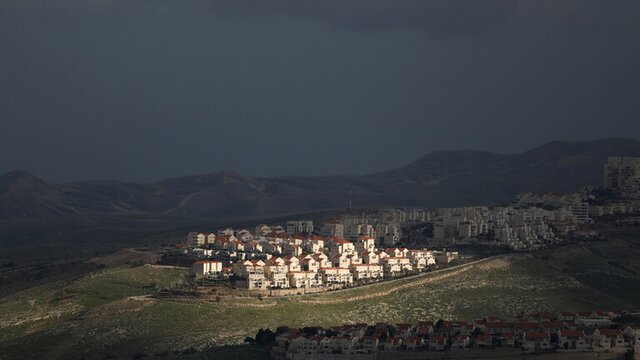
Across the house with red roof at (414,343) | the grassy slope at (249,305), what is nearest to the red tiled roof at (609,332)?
the house with red roof at (414,343)

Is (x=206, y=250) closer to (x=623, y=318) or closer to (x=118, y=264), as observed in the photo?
Result: (x=118, y=264)

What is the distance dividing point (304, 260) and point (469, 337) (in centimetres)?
2458

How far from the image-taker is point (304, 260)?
86688mm

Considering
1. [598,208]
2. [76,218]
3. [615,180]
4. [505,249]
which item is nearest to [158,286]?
[505,249]

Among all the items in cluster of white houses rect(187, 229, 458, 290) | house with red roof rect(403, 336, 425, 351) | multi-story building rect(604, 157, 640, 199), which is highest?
multi-story building rect(604, 157, 640, 199)

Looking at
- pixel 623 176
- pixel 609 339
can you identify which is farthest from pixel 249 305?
pixel 623 176

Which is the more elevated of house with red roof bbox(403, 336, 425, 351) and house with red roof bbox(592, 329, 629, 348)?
house with red roof bbox(592, 329, 629, 348)

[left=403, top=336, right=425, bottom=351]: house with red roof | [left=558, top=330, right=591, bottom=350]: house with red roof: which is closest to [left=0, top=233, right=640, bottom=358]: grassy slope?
[left=403, top=336, right=425, bottom=351]: house with red roof

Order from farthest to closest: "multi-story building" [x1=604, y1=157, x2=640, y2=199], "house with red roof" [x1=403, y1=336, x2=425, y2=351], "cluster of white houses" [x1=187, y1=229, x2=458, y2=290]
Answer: "multi-story building" [x1=604, y1=157, x2=640, y2=199] → "cluster of white houses" [x1=187, y1=229, x2=458, y2=290] → "house with red roof" [x1=403, y1=336, x2=425, y2=351]

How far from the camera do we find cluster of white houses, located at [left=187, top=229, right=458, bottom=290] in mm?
82500

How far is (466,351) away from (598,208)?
49.1m

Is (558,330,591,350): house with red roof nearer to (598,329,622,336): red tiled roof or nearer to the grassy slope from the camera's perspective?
(598,329,622,336): red tiled roof

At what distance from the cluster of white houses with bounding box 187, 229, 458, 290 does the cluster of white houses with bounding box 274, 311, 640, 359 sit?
15.7m

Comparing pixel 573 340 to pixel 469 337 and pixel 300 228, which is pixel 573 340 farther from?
pixel 300 228
